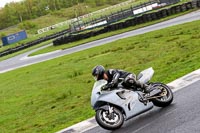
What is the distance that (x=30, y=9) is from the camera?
18050cm

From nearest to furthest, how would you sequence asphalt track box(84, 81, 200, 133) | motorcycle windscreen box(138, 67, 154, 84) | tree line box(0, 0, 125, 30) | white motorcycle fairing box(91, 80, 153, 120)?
asphalt track box(84, 81, 200, 133)
white motorcycle fairing box(91, 80, 153, 120)
motorcycle windscreen box(138, 67, 154, 84)
tree line box(0, 0, 125, 30)

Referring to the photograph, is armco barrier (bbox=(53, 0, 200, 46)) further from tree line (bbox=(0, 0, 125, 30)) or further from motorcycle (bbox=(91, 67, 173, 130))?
tree line (bbox=(0, 0, 125, 30))

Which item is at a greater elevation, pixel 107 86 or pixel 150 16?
pixel 107 86

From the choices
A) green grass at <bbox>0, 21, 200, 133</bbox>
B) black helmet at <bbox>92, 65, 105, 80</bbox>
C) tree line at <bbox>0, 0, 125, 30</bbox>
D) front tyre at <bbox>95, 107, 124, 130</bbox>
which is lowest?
tree line at <bbox>0, 0, 125, 30</bbox>

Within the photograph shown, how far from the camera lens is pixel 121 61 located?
20.2m

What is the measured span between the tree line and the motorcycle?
148220 mm

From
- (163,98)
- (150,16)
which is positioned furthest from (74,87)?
(150,16)

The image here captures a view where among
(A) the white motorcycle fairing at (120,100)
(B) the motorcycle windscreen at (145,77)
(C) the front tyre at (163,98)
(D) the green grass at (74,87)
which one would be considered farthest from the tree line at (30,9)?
(A) the white motorcycle fairing at (120,100)

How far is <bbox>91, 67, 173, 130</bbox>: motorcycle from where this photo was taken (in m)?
8.37

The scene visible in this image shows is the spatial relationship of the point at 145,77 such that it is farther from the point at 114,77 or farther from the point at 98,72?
the point at 98,72

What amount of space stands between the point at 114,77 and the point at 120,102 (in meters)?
0.61

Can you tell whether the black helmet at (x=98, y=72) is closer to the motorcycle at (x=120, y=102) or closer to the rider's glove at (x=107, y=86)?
the motorcycle at (x=120, y=102)

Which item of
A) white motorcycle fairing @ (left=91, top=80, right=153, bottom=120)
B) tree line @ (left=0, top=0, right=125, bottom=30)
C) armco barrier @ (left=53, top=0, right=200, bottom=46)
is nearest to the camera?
white motorcycle fairing @ (left=91, top=80, right=153, bottom=120)

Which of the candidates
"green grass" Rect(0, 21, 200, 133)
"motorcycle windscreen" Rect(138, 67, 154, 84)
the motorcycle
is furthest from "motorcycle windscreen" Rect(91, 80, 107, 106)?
"green grass" Rect(0, 21, 200, 133)
